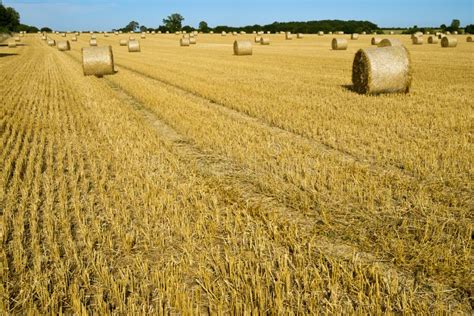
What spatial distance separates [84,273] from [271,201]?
7.62 ft

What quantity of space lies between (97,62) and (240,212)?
16.2m

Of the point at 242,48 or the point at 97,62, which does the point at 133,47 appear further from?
the point at 97,62

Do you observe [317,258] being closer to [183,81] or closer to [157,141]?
[157,141]

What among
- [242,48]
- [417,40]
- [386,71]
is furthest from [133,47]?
[386,71]

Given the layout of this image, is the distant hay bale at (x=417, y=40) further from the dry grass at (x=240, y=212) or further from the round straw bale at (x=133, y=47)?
the dry grass at (x=240, y=212)

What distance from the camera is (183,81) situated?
633 inches

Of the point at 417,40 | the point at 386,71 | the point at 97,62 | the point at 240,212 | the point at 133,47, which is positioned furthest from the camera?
the point at 417,40

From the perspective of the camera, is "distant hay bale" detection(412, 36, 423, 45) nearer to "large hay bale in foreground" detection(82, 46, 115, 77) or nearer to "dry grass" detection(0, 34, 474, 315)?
"large hay bale in foreground" detection(82, 46, 115, 77)

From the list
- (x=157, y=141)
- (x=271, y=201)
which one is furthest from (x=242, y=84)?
(x=271, y=201)

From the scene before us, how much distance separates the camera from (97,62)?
18.8 meters

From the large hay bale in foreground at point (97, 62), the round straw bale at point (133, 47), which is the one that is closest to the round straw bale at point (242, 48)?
the round straw bale at point (133, 47)

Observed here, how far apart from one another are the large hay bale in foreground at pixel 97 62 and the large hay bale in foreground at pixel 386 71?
38.3ft

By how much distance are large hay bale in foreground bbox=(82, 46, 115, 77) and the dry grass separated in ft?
30.9

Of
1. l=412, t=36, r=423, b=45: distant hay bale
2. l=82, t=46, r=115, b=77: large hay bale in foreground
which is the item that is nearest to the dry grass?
l=82, t=46, r=115, b=77: large hay bale in foreground
